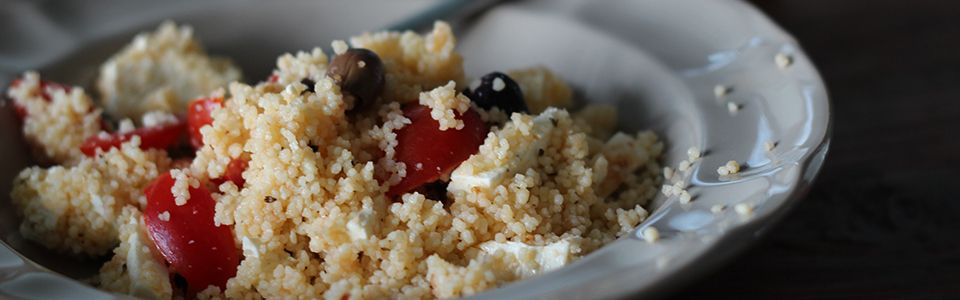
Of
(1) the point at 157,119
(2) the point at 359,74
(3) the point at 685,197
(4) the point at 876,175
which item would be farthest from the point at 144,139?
(4) the point at 876,175

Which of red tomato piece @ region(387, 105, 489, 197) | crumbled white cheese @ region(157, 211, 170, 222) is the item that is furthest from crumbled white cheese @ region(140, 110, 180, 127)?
red tomato piece @ region(387, 105, 489, 197)

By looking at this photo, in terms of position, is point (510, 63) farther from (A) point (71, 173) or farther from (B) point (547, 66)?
(A) point (71, 173)

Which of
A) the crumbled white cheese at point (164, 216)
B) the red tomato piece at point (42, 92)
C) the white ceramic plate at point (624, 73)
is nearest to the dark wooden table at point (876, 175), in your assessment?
the white ceramic plate at point (624, 73)

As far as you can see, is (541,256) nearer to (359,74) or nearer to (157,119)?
(359,74)

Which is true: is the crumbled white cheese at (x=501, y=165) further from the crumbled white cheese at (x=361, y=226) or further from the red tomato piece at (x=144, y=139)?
the red tomato piece at (x=144, y=139)

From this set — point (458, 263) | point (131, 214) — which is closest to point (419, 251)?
point (458, 263)

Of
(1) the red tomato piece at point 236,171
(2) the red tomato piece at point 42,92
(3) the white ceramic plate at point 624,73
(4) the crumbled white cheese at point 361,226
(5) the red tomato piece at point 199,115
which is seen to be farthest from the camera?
(2) the red tomato piece at point 42,92

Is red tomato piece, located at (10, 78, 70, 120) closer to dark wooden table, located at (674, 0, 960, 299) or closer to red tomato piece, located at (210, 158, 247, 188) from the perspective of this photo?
red tomato piece, located at (210, 158, 247, 188)
